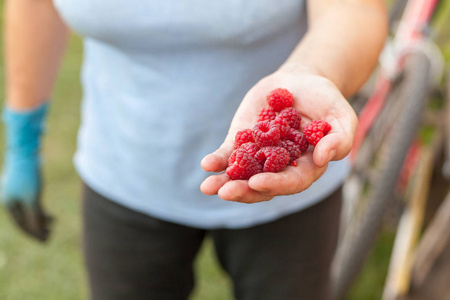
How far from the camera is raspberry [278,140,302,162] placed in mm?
943

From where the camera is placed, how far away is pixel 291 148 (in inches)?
37.7

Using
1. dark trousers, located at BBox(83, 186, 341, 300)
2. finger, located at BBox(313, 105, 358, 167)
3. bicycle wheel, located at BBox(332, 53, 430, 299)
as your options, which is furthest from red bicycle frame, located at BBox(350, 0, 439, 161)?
finger, located at BBox(313, 105, 358, 167)

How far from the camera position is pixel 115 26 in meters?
1.05

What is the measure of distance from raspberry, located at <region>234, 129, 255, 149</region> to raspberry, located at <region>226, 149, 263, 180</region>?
2 cm

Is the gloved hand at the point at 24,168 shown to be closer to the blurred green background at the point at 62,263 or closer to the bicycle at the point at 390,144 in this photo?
the blurred green background at the point at 62,263

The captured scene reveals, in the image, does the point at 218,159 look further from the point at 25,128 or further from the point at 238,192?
the point at 25,128

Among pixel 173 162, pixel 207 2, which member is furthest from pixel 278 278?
pixel 207 2

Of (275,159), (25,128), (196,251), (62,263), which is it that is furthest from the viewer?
(62,263)

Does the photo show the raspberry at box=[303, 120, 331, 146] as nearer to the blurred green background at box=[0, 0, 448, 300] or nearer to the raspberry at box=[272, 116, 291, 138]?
the raspberry at box=[272, 116, 291, 138]

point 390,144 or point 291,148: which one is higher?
point 291,148

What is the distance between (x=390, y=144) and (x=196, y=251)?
35.7 inches

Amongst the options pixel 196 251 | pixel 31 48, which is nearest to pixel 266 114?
pixel 196 251

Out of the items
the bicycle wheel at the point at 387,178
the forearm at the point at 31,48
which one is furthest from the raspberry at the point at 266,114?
the bicycle wheel at the point at 387,178

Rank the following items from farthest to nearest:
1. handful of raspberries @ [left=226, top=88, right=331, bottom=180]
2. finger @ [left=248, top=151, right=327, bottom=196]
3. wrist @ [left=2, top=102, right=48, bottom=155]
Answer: wrist @ [left=2, top=102, right=48, bottom=155]
handful of raspberries @ [left=226, top=88, right=331, bottom=180]
finger @ [left=248, top=151, right=327, bottom=196]
